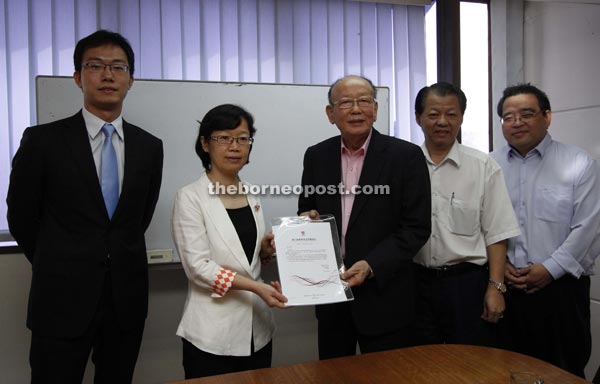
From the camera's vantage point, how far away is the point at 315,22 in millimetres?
3191

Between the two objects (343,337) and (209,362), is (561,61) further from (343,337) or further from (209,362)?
(209,362)

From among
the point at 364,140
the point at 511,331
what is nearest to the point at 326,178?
the point at 364,140

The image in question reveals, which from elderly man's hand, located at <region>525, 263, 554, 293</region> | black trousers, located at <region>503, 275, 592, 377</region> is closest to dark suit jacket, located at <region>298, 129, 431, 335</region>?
elderly man's hand, located at <region>525, 263, 554, 293</region>

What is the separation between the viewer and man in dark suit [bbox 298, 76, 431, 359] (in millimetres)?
1776

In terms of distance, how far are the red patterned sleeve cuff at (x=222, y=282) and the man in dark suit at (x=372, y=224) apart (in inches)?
17.0

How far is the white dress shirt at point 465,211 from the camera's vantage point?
2.03 meters

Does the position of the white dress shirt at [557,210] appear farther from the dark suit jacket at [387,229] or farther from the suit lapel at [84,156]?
the suit lapel at [84,156]

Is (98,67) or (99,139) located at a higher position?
(98,67)

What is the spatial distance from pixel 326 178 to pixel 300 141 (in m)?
0.98

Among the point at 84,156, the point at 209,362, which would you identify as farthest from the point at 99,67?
the point at 209,362

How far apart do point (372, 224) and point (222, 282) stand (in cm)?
64

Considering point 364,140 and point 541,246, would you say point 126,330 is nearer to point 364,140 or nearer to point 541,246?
point 364,140

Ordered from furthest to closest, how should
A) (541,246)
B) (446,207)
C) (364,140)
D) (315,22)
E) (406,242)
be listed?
(315,22) → (541,246) → (446,207) → (364,140) → (406,242)

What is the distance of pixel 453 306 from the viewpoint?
1.99 meters
